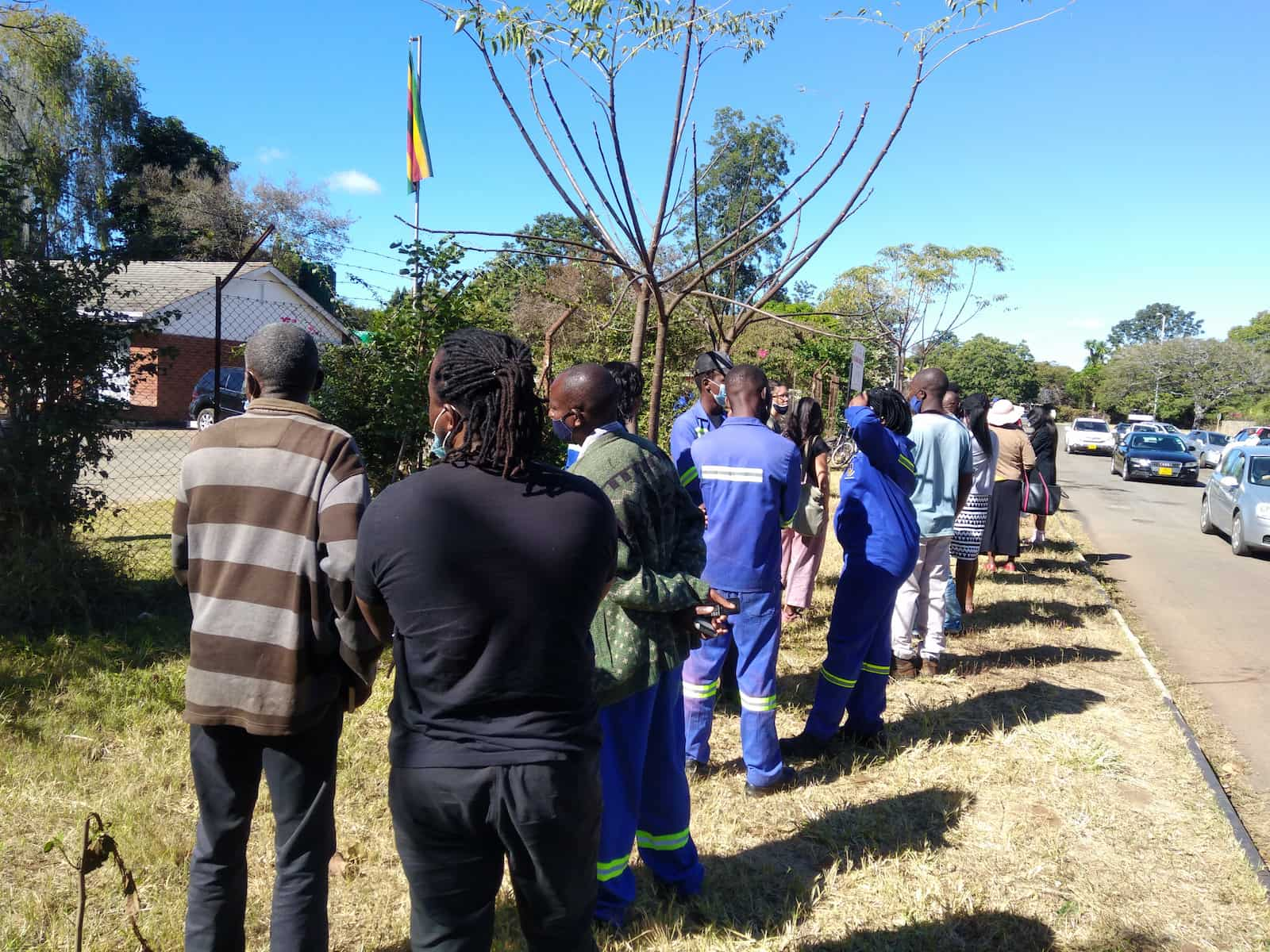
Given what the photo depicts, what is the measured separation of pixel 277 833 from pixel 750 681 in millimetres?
2115

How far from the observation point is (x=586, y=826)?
1906 mm

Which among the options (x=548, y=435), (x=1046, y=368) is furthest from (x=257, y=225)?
(x=1046, y=368)

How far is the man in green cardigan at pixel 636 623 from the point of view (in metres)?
2.66

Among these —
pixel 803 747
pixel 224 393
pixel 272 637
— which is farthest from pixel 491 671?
pixel 224 393

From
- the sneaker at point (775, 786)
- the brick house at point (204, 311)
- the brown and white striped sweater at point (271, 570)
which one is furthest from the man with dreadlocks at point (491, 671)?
the brick house at point (204, 311)

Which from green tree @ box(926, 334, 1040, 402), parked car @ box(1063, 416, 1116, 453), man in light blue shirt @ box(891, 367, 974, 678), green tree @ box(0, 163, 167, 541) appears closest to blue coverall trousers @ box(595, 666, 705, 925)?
man in light blue shirt @ box(891, 367, 974, 678)

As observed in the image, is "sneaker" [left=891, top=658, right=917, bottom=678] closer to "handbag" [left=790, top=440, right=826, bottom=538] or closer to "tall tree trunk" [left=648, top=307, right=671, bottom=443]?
"handbag" [left=790, top=440, right=826, bottom=538]

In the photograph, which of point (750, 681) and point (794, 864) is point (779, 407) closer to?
point (750, 681)

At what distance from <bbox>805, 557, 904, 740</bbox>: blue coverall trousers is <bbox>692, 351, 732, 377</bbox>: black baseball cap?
137 centimetres

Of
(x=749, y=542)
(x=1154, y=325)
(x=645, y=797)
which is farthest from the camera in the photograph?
(x=1154, y=325)

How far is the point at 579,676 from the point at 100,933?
2.19 meters

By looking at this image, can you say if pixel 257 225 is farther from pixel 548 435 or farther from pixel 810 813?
pixel 810 813

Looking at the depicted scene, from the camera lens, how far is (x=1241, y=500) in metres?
12.8

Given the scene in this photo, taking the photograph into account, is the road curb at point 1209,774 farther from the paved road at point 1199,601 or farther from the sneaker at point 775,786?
the sneaker at point 775,786
